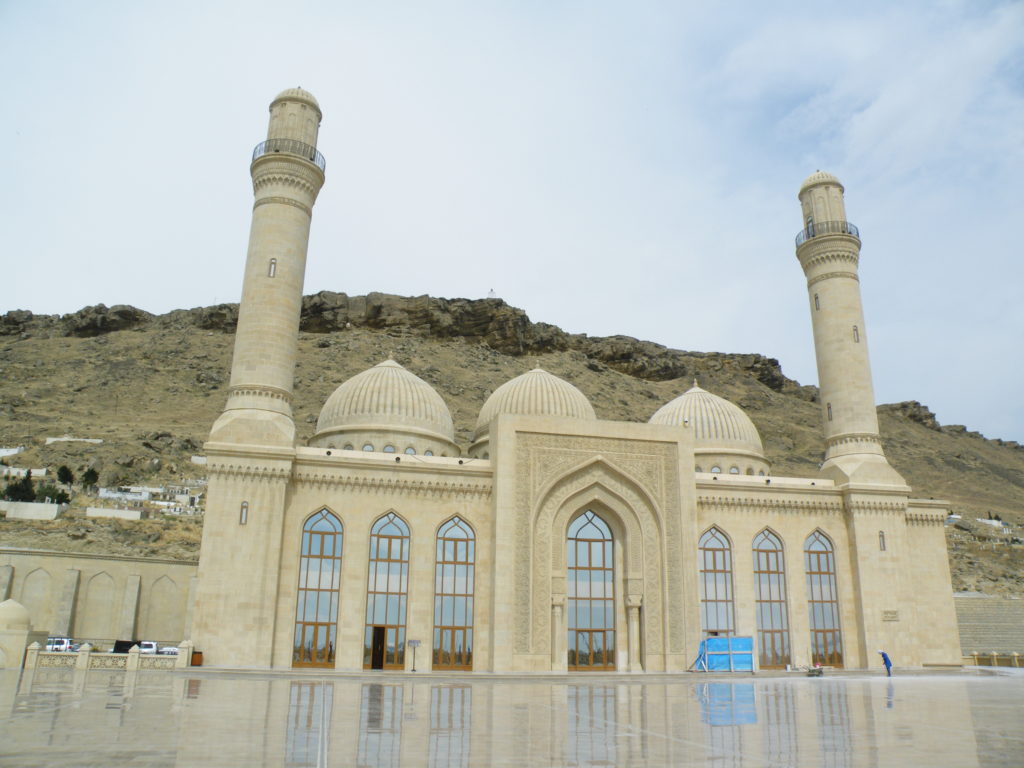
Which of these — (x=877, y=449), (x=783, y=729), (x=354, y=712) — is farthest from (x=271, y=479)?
(x=877, y=449)

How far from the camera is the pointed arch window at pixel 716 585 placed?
2072 centimetres

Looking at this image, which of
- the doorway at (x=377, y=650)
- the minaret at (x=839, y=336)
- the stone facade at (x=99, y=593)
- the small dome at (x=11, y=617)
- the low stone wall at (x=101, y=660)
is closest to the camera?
the low stone wall at (x=101, y=660)

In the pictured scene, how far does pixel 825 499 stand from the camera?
21.9m

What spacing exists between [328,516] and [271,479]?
1640 mm

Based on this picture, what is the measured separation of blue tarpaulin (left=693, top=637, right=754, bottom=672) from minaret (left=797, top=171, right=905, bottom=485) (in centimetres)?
582

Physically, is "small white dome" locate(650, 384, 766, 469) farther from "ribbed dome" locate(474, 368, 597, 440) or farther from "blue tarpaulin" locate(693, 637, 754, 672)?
"blue tarpaulin" locate(693, 637, 754, 672)

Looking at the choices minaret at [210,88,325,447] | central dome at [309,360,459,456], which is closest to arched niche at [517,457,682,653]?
central dome at [309,360,459,456]

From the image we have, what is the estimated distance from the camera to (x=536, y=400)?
957 inches

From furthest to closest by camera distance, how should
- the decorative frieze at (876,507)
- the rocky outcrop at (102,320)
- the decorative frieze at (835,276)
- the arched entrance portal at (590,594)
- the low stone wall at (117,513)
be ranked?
the rocky outcrop at (102,320), the low stone wall at (117,513), the decorative frieze at (835,276), the decorative frieze at (876,507), the arched entrance portal at (590,594)

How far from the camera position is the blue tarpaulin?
19.0 m

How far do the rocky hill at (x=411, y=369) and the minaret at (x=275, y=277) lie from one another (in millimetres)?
32113

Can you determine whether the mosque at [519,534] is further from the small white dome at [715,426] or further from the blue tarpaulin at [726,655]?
the small white dome at [715,426]

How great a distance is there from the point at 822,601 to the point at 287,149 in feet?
61.2

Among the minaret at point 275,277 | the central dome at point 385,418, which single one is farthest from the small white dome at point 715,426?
the minaret at point 275,277
